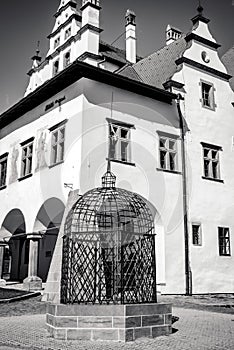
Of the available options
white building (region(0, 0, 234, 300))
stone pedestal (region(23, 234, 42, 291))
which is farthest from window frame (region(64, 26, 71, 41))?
stone pedestal (region(23, 234, 42, 291))

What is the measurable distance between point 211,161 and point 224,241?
376 cm

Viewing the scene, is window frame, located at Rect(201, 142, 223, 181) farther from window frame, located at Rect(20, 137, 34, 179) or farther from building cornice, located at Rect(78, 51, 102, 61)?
window frame, located at Rect(20, 137, 34, 179)

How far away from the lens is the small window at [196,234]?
17.8m

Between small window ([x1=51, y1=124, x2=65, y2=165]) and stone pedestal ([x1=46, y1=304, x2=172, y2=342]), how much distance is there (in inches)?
368

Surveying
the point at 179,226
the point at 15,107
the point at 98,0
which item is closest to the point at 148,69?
the point at 98,0

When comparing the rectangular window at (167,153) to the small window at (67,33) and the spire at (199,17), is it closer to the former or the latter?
the spire at (199,17)

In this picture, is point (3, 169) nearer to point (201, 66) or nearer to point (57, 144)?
point (57, 144)

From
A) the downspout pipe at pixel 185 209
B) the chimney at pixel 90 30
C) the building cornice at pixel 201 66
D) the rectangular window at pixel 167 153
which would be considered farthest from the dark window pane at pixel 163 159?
the chimney at pixel 90 30

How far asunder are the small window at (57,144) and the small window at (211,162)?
22.3ft

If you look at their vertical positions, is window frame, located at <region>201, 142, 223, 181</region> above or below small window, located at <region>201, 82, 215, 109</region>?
below

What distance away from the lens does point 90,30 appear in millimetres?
18953

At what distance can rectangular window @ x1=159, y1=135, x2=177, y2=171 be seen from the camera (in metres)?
17.7

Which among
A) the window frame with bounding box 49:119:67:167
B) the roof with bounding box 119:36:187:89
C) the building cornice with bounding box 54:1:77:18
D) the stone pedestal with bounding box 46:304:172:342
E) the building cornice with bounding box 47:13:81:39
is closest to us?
the stone pedestal with bounding box 46:304:172:342

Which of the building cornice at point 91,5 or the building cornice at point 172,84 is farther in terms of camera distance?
the building cornice at point 91,5
